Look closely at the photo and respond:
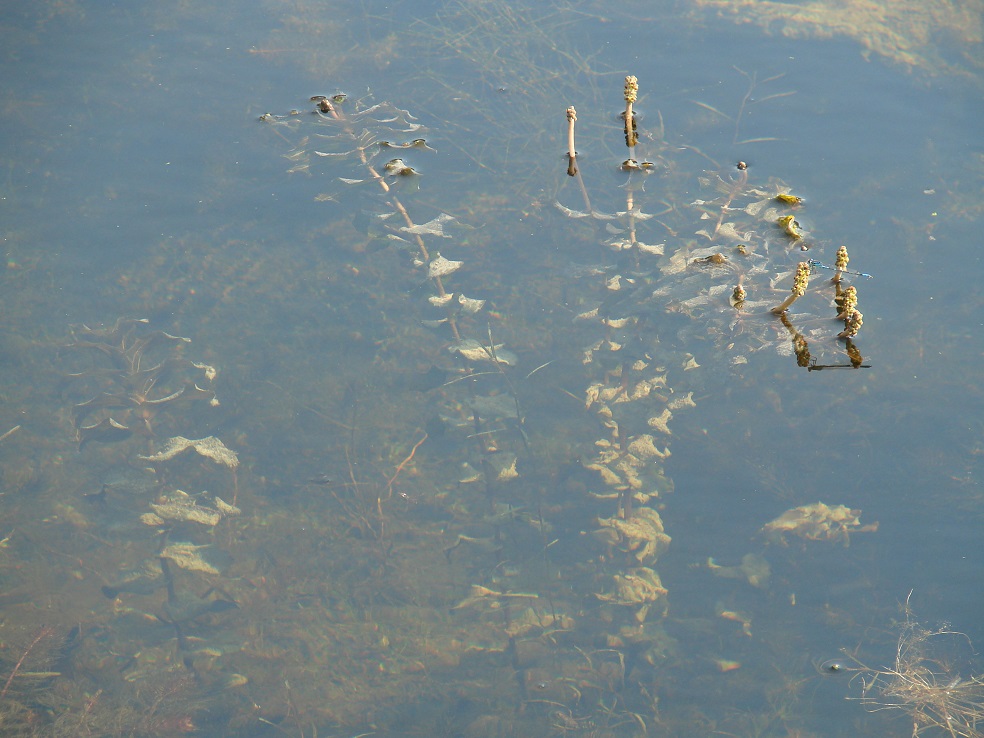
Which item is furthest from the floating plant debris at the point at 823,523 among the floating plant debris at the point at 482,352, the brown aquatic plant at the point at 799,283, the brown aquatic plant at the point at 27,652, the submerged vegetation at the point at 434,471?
the brown aquatic plant at the point at 27,652

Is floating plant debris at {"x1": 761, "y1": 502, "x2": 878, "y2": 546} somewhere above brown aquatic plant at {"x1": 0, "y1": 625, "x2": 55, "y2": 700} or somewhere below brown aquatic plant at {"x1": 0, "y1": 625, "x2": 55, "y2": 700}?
above

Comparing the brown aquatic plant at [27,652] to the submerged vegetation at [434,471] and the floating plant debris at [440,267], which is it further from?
the floating plant debris at [440,267]

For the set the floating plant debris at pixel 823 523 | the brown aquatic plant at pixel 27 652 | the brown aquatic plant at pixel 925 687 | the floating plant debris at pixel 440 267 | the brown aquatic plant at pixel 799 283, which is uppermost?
the brown aquatic plant at pixel 799 283

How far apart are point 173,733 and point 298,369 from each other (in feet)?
6.57

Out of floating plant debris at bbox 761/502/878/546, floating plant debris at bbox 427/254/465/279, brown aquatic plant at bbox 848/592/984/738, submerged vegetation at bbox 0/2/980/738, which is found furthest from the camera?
floating plant debris at bbox 427/254/465/279

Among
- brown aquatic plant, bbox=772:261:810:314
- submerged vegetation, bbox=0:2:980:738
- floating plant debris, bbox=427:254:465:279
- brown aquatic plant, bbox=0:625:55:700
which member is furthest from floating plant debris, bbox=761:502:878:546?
brown aquatic plant, bbox=0:625:55:700

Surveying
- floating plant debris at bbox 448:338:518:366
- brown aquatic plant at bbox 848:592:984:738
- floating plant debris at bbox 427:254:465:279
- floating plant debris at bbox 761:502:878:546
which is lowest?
brown aquatic plant at bbox 848:592:984:738

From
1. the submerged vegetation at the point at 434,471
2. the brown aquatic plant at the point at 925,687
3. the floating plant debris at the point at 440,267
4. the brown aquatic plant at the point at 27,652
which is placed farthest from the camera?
the floating plant debris at the point at 440,267

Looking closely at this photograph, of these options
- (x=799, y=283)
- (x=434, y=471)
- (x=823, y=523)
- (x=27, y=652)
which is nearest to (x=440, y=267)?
(x=434, y=471)

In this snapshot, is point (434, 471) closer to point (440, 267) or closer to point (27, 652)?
point (440, 267)

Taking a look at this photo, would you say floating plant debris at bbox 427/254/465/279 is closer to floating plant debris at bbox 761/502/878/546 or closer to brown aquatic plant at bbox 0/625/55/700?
floating plant debris at bbox 761/502/878/546

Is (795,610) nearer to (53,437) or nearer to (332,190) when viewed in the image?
(332,190)

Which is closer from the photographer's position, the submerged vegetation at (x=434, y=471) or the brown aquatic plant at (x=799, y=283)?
the brown aquatic plant at (x=799, y=283)

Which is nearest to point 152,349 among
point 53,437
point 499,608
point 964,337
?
point 53,437
